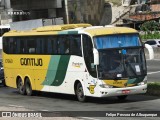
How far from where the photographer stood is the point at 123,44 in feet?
67.9

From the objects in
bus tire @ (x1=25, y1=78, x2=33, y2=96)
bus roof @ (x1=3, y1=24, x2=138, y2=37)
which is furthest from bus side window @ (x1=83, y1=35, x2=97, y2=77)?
bus tire @ (x1=25, y1=78, x2=33, y2=96)

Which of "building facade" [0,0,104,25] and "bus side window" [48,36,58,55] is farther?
"building facade" [0,0,104,25]

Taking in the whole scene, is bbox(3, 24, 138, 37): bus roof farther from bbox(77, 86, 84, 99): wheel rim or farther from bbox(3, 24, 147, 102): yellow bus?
bbox(77, 86, 84, 99): wheel rim

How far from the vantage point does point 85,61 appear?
68.9 ft

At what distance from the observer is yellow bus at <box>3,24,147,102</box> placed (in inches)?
798

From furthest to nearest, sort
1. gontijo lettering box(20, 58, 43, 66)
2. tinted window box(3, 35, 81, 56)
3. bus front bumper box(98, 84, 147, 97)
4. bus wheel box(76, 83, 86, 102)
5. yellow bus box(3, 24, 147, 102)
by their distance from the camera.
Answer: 1. gontijo lettering box(20, 58, 43, 66)
2. tinted window box(3, 35, 81, 56)
3. bus wheel box(76, 83, 86, 102)
4. yellow bus box(3, 24, 147, 102)
5. bus front bumper box(98, 84, 147, 97)

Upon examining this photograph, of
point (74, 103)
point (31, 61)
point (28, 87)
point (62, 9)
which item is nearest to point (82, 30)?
point (74, 103)

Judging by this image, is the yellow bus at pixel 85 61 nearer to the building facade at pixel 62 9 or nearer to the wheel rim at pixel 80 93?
the wheel rim at pixel 80 93

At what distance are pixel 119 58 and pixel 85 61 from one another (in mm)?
1369

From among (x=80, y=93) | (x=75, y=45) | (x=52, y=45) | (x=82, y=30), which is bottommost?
(x=80, y=93)

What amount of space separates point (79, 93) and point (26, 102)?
87.7 inches

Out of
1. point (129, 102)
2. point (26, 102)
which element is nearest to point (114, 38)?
point (129, 102)

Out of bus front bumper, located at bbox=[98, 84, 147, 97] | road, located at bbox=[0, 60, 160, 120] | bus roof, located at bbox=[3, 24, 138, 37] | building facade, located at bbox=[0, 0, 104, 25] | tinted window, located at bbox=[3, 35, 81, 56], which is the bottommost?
building facade, located at bbox=[0, 0, 104, 25]

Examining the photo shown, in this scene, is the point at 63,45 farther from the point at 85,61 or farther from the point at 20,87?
the point at 20,87
